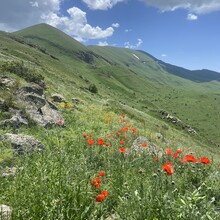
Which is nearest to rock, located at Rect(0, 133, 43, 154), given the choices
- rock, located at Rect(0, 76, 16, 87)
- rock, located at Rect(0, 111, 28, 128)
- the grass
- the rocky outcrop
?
the grass

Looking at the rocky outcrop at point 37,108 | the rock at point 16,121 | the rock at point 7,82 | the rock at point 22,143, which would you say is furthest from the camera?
the rock at point 7,82

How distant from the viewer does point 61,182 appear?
253 inches

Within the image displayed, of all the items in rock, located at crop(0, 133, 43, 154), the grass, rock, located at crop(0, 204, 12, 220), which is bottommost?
rock, located at crop(0, 133, 43, 154)

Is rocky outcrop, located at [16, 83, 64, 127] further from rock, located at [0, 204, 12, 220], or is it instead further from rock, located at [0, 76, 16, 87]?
rock, located at [0, 204, 12, 220]

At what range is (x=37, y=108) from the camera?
17797mm

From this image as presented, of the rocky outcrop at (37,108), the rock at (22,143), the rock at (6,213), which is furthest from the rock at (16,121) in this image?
the rock at (6,213)

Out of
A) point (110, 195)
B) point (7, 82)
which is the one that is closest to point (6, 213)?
point (110, 195)

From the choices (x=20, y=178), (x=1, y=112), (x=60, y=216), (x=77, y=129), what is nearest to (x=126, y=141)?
(x=77, y=129)

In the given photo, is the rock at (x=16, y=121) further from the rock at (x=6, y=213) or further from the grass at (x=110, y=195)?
the rock at (x=6, y=213)

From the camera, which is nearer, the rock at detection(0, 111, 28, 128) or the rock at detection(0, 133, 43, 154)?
the rock at detection(0, 133, 43, 154)

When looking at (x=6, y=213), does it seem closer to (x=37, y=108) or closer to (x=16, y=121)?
(x=16, y=121)

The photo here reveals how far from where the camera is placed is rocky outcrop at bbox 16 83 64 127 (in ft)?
54.1

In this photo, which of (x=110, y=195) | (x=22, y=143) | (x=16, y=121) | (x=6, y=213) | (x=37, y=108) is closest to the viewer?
(x=6, y=213)

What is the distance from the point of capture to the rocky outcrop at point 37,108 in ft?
54.1
